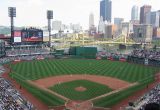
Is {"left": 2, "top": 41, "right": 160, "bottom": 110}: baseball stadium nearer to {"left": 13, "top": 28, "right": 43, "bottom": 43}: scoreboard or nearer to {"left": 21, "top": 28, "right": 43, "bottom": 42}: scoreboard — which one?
{"left": 13, "top": 28, "right": 43, "bottom": 43}: scoreboard

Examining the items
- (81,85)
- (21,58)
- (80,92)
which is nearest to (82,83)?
(81,85)

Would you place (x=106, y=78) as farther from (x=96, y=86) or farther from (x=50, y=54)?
(x=50, y=54)

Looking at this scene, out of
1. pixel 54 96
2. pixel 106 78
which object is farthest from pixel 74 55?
pixel 54 96

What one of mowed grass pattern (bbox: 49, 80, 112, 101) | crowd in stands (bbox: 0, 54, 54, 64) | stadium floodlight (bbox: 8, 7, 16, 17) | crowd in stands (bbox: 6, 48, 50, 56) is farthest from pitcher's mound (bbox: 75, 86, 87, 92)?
stadium floodlight (bbox: 8, 7, 16, 17)

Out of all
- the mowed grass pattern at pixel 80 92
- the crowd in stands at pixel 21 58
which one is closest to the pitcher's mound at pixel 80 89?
the mowed grass pattern at pixel 80 92

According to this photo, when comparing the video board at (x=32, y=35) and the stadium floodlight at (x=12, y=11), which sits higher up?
the stadium floodlight at (x=12, y=11)

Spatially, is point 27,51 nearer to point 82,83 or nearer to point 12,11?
point 12,11

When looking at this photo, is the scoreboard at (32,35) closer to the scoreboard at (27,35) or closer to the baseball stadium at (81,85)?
the scoreboard at (27,35)
